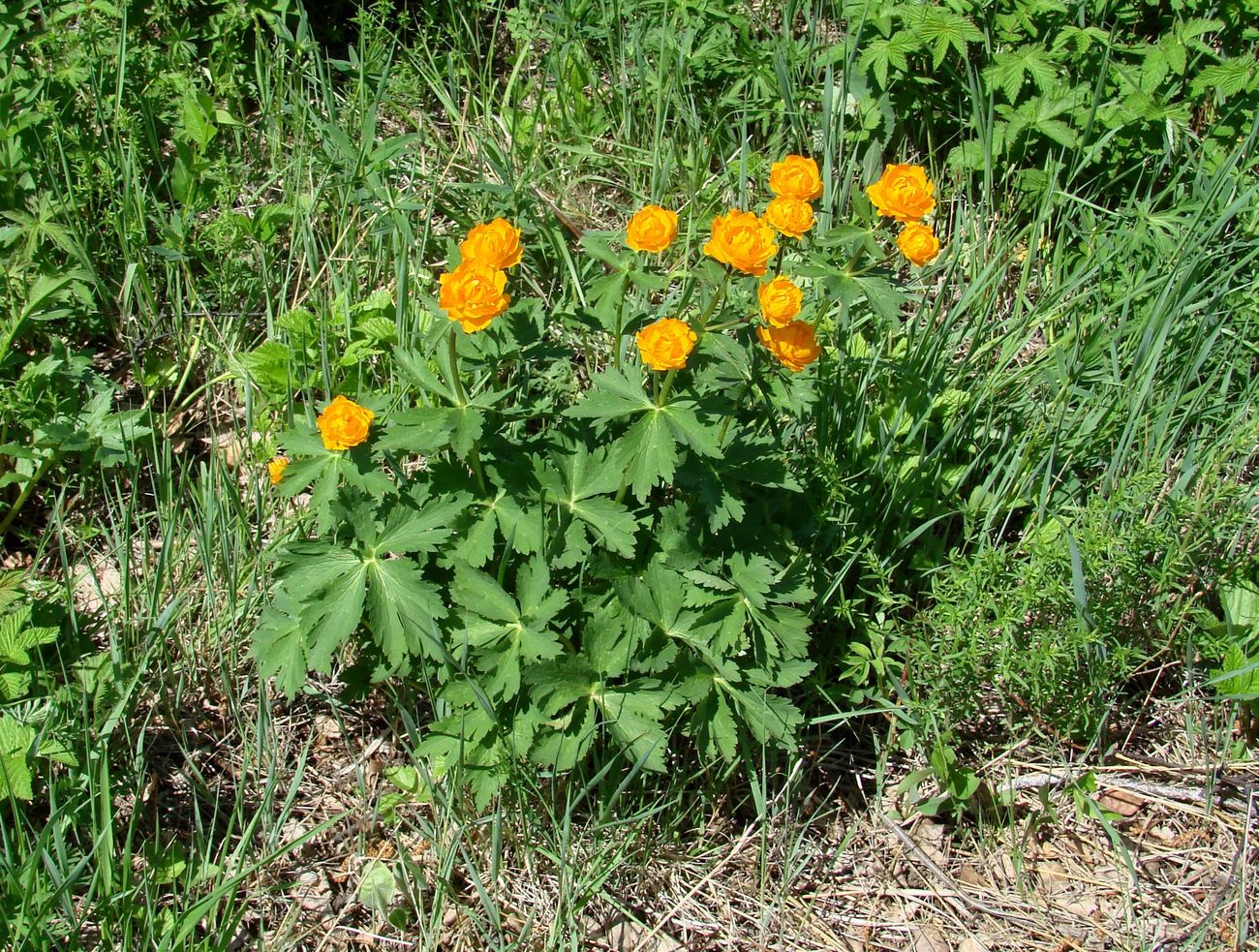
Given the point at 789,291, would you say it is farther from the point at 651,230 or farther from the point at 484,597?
the point at 484,597

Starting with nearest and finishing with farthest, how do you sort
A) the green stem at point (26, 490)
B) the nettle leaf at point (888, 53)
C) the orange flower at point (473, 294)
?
the orange flower at point (473, 294), the green stem at point (26, 490), the nettle leaf at point (888, 53)

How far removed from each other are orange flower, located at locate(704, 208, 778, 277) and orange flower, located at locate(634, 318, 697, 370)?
5.5 inches

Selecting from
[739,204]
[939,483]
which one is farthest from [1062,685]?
[739,204]

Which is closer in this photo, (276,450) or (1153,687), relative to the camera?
(1153,687)

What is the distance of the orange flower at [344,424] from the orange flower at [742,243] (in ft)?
2.26

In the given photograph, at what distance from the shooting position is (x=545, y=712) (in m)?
2.12

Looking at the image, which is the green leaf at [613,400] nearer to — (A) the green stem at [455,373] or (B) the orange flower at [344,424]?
(A) the green stem at [455,373]

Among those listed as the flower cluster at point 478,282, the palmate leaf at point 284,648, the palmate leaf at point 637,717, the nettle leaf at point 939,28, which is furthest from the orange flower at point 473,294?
the nettle leaf at point 939,28

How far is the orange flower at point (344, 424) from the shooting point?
1.96 metres

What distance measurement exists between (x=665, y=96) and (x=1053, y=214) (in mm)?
1277

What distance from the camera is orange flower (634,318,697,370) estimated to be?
1826 mm

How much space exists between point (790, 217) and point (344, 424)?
0.87 metres

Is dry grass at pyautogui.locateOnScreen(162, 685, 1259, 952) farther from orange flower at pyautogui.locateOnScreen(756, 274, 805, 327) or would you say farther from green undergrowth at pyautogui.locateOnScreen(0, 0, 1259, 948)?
orange flower at pyautogui.locateOnScreen(756, 274, 805, 327)

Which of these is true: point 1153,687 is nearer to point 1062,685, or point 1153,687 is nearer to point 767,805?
point 1062,685
